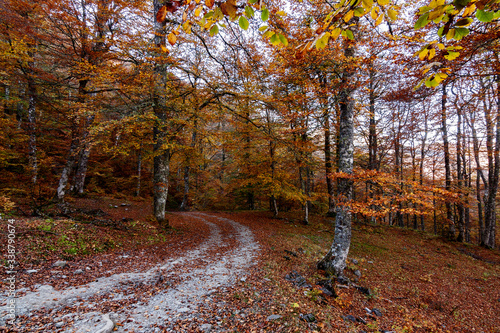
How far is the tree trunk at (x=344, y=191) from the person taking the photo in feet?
19.5

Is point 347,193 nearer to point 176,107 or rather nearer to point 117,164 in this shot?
point 176,107

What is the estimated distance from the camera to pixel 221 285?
15.6 feet

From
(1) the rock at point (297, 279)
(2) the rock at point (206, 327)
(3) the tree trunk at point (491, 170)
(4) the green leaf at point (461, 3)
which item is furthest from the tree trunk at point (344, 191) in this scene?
(3) the tree trunk at point (491, 170)

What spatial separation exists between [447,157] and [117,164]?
26666 millimetres

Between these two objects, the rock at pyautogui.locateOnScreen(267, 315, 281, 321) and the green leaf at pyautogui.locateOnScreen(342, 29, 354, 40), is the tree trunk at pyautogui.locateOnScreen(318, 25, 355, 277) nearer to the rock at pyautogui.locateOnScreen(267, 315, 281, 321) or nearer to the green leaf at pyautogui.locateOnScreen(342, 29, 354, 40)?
the rock at pyautogui.locateOnScreen(267, 315, 281, 321)

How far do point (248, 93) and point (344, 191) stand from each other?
516 centimetres

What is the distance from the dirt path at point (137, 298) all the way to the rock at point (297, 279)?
1316 millimetres

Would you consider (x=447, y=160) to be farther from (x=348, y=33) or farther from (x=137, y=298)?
(x=137, y=298)

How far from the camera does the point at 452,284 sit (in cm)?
743

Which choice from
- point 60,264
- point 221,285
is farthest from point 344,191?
point 60,264

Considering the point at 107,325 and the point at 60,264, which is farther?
the point at 60,264

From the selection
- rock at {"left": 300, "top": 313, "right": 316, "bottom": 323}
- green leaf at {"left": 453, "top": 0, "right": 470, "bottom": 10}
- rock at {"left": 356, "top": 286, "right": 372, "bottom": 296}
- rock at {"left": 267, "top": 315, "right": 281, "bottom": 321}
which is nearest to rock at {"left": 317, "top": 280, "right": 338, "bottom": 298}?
rock at {"left": 356, "top": 286, "right": 372, "bottom": 296}

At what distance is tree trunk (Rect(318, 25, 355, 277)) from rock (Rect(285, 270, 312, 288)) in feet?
3.33

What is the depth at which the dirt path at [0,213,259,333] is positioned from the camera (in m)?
3.07
